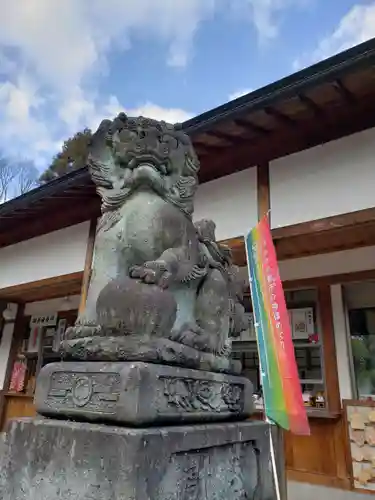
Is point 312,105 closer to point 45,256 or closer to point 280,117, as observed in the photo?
point 280,117

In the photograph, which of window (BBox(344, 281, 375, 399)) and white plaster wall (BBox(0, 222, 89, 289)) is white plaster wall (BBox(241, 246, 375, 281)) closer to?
window (BBox(344, 281, 375, 399))

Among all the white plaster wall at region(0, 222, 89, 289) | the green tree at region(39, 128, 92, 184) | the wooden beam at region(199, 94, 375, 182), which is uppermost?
the green tree at region(39, 128, 92, 184)

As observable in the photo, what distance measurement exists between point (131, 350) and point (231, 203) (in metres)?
3.90

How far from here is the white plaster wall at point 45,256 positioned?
688 cm

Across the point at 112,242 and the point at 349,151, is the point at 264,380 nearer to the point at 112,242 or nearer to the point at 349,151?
the point at 112,242

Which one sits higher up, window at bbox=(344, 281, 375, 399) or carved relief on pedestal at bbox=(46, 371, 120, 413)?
window at bbox=(344, 281, 375, 399)

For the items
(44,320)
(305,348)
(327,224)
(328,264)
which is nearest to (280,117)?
(327,224)

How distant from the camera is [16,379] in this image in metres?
9.18

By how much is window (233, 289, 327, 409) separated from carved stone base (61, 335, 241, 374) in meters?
4.28

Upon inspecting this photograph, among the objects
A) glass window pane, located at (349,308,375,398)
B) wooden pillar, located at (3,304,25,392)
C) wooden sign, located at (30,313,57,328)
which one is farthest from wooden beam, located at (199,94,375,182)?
wooden pillar, located at (3,304,25,392)

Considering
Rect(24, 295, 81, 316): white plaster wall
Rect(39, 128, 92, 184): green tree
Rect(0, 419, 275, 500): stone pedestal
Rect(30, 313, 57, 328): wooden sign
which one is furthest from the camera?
Rect(39, 128, 92, 184): green tree

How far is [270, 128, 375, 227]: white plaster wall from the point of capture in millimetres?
4309

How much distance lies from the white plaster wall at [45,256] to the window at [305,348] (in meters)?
3.21

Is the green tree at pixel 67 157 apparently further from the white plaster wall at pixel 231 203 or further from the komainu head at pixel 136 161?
the komainu head at pixel 136 161
